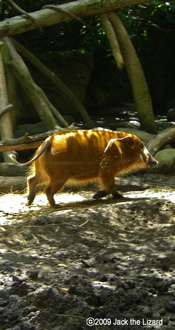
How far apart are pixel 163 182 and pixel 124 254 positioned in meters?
2.93

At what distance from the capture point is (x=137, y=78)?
7.75m

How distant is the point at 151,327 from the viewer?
2.17m

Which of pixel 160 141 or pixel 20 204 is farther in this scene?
pixel 160 141

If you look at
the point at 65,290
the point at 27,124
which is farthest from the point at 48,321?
the point at 27,124

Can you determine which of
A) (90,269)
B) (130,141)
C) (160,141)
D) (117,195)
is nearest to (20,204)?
(117,195)

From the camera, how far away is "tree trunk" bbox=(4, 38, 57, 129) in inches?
254

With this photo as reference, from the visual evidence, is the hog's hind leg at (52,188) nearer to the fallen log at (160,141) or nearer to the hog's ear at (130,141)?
the hog's ear at (130,141)

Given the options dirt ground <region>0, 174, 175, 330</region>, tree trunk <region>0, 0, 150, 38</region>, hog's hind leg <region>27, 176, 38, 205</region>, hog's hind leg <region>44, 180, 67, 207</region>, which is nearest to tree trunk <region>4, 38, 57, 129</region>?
tree trunk <region>0, 0, 150, 38</region>

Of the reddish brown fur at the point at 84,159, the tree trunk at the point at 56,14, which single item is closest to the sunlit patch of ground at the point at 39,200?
the reddish brown fur at the point at 84,159

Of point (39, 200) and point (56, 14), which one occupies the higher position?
point (56, 14)

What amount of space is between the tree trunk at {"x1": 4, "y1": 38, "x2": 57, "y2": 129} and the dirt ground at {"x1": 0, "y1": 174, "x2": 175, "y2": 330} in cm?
280

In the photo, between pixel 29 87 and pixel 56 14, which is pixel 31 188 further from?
pixel 56 14

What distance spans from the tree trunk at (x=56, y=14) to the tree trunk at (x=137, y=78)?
378 mm

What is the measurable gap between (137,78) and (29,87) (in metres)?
2.00
